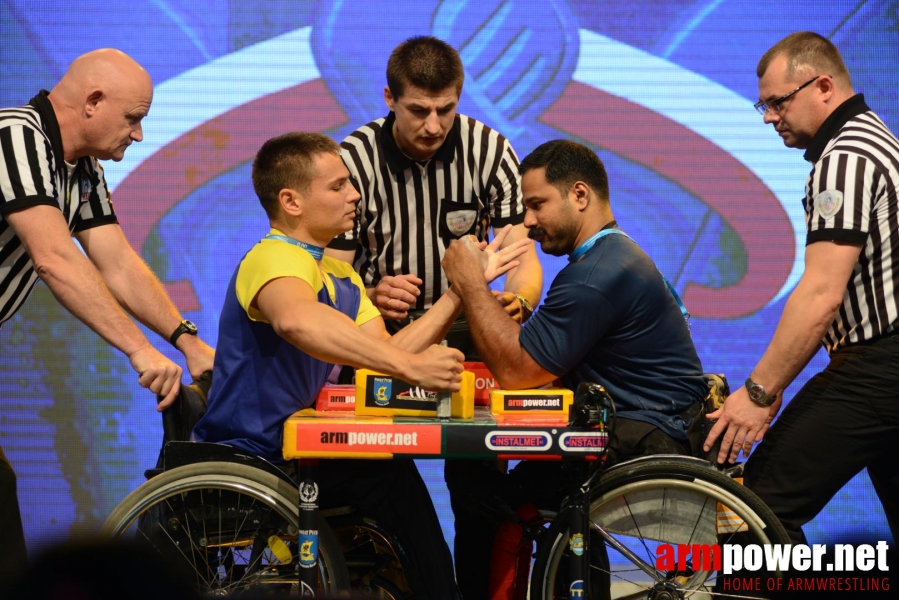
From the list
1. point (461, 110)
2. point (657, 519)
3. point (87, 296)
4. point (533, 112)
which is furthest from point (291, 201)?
point (533, 112)

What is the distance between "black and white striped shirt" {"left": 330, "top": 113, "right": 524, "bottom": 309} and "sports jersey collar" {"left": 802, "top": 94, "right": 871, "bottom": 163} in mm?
1086

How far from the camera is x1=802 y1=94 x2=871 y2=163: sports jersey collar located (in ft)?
8.98

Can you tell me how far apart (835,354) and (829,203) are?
1.49 feet

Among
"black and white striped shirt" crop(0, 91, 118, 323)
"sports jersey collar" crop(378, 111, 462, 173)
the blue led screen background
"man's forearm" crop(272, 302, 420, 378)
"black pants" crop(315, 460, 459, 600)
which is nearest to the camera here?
"man's forearm" crop(272, 302, 420, 378)

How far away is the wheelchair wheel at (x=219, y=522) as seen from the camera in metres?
2.38

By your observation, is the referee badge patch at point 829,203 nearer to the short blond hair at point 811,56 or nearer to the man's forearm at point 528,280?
the short blond hair at point 811,56

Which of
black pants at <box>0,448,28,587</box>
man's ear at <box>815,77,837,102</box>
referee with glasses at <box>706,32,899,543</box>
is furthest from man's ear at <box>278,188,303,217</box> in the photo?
man's ear at <box>815,77,837,102</box>

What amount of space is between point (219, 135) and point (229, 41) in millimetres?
428

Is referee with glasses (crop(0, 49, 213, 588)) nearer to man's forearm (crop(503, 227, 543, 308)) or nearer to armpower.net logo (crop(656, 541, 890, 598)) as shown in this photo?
man's forearm (crop(503, 227, 543, 308))

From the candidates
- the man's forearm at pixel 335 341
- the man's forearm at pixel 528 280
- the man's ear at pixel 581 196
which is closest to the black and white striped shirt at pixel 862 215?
the man's ear at pixel 581 196

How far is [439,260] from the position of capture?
3.48 meters

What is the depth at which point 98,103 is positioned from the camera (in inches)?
107

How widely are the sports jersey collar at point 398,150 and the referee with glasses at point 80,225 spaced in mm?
883

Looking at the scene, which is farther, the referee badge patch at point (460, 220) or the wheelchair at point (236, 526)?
the referee badge patch at point (460, 220)
